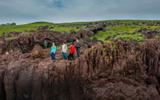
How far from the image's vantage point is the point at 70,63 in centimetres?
4406

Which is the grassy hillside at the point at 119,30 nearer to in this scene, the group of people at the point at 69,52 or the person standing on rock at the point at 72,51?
the group of people at the point at 69,52

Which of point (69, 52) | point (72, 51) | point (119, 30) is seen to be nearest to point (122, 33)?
point (119, 30)

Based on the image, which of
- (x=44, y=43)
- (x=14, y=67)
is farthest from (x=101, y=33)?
(x=14, y=67)

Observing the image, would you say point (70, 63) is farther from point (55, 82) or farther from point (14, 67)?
point (14, 67)

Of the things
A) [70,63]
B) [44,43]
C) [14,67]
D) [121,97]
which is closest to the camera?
[121,97]

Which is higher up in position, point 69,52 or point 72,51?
point 72,51

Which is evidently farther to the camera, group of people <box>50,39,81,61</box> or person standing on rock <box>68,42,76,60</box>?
group of people <box>50,39,81,61</box>

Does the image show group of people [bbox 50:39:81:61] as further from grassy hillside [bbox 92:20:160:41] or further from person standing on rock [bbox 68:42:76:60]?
grassy hillside [bbox 92:20:160:41]

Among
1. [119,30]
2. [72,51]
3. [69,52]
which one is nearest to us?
[72,51]

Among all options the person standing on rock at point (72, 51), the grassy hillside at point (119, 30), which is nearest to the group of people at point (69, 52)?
the person standing on rock at point (72, 51)

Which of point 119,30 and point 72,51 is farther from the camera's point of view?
point 119,30

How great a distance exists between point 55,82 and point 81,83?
3.06 metres

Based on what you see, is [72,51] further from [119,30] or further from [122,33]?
[119,30]

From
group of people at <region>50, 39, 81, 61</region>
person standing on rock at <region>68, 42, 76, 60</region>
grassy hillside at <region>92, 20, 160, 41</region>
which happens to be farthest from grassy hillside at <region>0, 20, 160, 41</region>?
person standing on rock at <region>68, 42, 76, 60</region>
